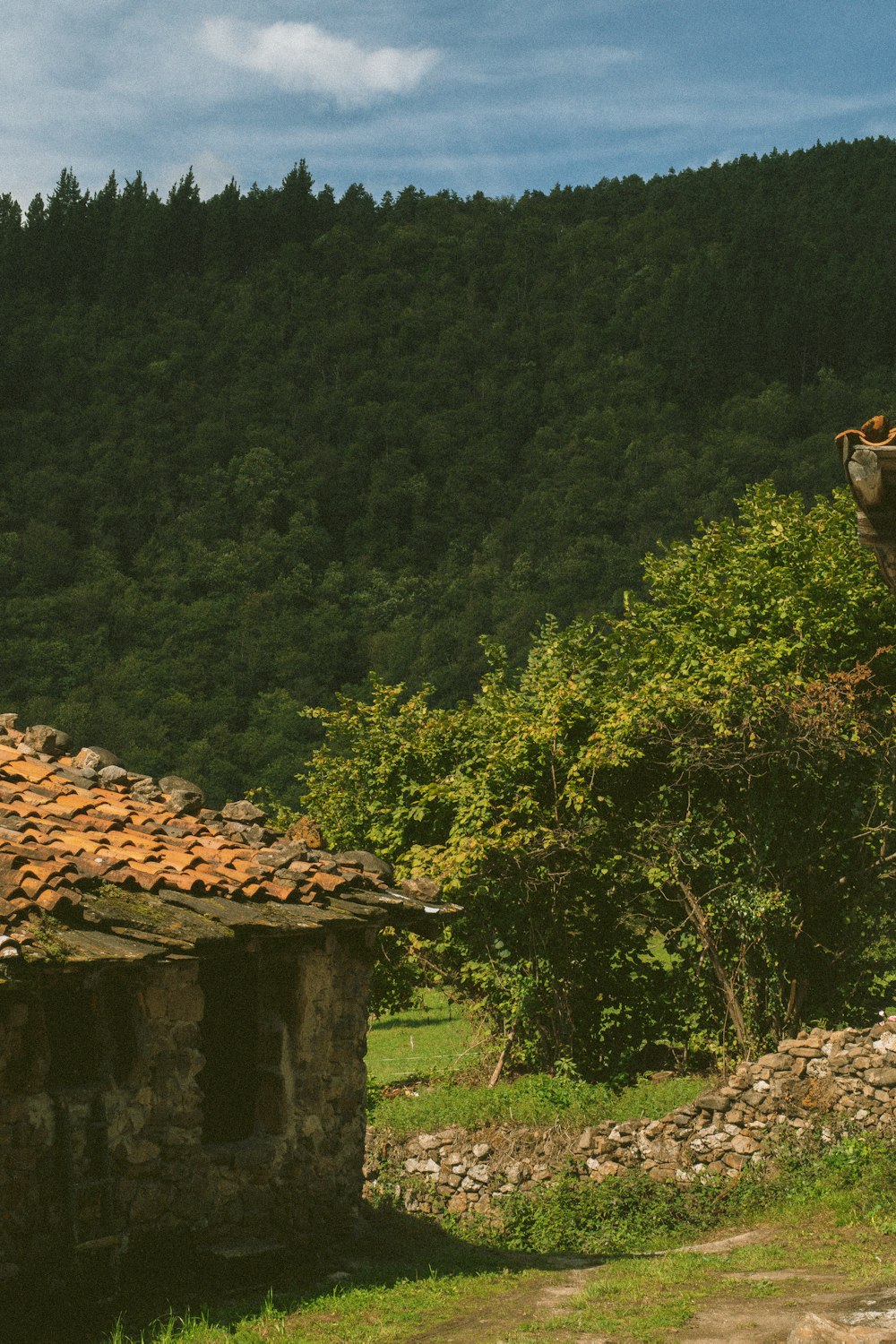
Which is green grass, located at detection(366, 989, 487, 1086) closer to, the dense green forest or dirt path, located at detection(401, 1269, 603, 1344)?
dirt path, located at detection(401, 1269, 603, 1344)

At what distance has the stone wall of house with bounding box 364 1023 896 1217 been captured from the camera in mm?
13461

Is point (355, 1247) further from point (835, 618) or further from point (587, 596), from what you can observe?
point (587, 596)

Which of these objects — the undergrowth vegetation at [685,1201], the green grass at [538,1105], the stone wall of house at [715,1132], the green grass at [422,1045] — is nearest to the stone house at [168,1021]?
the undergrowth vegetation at [685,1201]

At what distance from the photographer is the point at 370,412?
8244 centimetres

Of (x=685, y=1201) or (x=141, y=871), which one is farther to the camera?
(x=685, y=1201)

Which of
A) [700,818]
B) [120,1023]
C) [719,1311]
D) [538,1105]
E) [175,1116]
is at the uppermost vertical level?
[120,1023]

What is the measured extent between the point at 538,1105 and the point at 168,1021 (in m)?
8.14

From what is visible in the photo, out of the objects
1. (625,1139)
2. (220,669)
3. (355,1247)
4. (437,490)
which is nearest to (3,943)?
(355,1247)

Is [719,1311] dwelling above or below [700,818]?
below

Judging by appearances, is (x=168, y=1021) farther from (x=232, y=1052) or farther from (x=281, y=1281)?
(x=281, y=1281)

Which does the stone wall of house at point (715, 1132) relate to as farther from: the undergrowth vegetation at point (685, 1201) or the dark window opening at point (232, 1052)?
the dark window opening at point (232, 1052)

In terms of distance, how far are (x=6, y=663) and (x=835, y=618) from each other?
50.0 metres

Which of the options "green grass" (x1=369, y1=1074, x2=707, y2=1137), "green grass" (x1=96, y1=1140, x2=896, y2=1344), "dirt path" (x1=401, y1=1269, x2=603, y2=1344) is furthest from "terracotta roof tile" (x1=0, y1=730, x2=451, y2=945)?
"green grass" (x1=369, y1=1074, x2=707, y2=1137)

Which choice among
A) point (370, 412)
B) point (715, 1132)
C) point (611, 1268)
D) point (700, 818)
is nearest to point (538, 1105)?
point (715, 1132)
